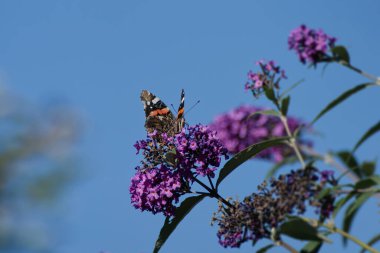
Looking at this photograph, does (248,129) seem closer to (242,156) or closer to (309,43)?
(242,156)

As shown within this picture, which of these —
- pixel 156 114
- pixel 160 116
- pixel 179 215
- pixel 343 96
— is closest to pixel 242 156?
pixel 179 215

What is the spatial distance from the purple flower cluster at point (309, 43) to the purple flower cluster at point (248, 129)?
0.42m

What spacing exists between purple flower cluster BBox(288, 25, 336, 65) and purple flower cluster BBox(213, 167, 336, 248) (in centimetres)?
44

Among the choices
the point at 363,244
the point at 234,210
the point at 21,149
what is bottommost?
the point at 363,244

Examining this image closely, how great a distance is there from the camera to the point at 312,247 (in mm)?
1398

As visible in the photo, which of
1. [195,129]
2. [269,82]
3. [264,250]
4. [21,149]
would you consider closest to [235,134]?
[195,129]

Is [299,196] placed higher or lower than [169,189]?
lower

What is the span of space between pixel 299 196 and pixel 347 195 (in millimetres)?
145

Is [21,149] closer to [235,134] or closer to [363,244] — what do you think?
[235,134]

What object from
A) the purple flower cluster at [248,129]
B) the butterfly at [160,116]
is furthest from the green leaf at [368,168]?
the butterfly at [160,116]

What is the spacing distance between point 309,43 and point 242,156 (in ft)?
1.32

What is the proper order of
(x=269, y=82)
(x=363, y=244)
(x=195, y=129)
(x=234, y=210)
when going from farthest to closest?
(x=195, y=129), (x=269, y=82), (x=234, y=210), (x=363, y=244)

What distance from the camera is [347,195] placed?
145 centimetres

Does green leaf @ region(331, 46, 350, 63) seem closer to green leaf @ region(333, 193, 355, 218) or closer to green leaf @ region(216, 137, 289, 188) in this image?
green leaf @ region(216, 137, 289, 188)
